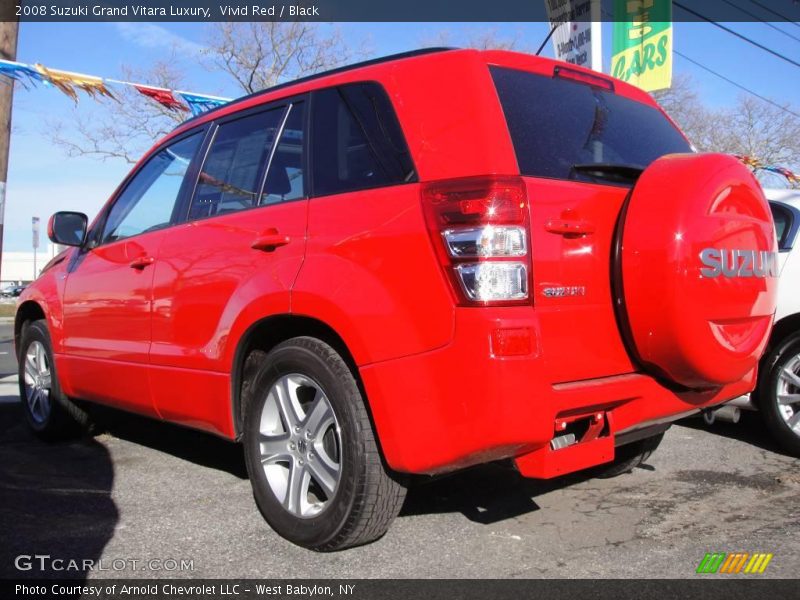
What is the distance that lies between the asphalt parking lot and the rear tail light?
1.11 m

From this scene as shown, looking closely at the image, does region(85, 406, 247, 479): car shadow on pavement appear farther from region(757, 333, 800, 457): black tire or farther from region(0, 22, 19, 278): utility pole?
region(0, 22, 19, 278): utility pole

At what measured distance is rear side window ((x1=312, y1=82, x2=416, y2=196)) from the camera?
293 cm

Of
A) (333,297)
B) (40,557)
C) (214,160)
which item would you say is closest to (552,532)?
(333,297)

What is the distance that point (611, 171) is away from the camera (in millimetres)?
3057

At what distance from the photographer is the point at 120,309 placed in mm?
4262

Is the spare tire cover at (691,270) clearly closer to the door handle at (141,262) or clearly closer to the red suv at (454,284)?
the red suv at (454,284)

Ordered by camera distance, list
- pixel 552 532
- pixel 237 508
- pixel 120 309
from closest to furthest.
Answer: pixel 552 532 → pixel 237 508 → pixel 120 309

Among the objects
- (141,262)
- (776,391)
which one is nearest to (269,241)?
(141,262)

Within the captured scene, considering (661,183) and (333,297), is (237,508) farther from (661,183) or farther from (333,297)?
(661,183)

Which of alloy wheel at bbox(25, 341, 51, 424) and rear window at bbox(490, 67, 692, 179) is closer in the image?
rear window at bbox(490, 67, 692, 179)

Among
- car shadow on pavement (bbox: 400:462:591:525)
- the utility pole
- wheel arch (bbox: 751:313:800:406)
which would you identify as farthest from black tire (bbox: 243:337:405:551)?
the utility pole

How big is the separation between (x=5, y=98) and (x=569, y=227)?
8.40 metres

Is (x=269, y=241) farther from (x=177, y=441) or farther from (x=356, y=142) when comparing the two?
(x=177, y=441)

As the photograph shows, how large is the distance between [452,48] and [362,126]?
477 millimetres
